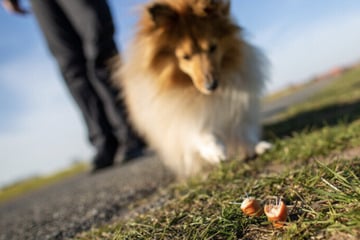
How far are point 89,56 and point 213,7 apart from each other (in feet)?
4.60

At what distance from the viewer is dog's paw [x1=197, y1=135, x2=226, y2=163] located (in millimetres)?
2789

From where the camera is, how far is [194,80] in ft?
10.4

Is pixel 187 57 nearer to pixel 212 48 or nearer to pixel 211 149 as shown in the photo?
pixel 212 48

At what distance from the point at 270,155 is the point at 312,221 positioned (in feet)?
4.30

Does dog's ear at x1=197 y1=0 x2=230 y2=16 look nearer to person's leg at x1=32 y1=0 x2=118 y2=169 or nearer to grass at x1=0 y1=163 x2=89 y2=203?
person's leg at x1=32 y1=0 x2=118 y2=169

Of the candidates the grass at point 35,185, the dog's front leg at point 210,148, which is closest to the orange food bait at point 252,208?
the dog's front leg at point 210,148

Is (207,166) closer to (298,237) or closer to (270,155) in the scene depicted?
(270,155)

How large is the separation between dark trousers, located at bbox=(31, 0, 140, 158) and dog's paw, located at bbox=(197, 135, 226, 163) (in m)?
1.43

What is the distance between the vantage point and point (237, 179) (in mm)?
1990

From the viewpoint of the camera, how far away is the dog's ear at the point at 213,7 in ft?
10.6

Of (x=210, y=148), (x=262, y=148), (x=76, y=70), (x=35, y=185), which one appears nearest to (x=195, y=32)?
(x=210, y=148)

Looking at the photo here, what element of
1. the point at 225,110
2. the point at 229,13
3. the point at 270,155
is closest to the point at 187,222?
the point at 270,155

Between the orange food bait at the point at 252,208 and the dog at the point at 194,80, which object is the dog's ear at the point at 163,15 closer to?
the dog at the point at 194,80

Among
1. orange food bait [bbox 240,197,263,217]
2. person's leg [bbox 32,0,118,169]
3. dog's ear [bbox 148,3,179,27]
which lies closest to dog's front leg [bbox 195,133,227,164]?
dog's ear [bbox 148,3,179,27]
